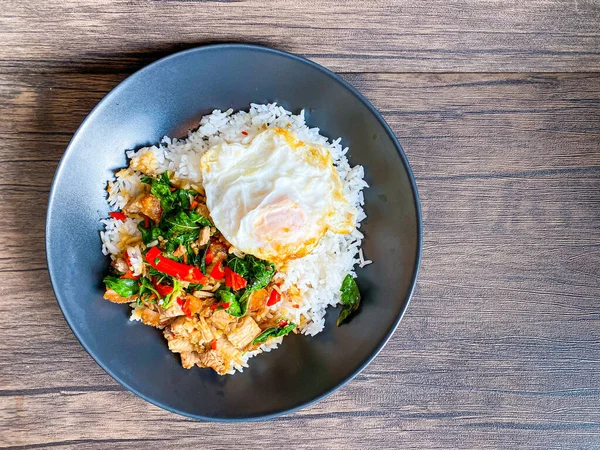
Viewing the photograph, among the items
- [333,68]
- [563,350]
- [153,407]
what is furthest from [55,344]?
[563,350]

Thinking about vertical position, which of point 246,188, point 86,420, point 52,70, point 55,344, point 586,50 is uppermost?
point 586,50

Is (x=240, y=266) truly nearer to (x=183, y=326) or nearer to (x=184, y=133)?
(x=183, y=326)

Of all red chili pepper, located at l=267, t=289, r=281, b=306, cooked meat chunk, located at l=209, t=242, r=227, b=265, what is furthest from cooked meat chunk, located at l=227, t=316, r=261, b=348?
cooked meat chunk, located at l=209, t=242, r=227, b=265

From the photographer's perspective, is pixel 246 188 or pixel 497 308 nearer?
pixel 246 188

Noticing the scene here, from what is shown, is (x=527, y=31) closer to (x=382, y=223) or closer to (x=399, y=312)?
(x=382, y=223)

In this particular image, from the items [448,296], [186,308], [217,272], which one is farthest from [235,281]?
[448,296]

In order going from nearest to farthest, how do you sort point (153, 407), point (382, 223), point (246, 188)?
point (246, 188), point (382, 223), point (153, 407)

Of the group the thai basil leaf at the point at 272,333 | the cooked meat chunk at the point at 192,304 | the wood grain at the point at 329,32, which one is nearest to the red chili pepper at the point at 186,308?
the cooked meat chunk at the point at 192,304

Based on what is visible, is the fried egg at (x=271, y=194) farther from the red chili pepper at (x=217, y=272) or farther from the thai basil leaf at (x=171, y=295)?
the thai basil leaf at (x=171, y=295)
